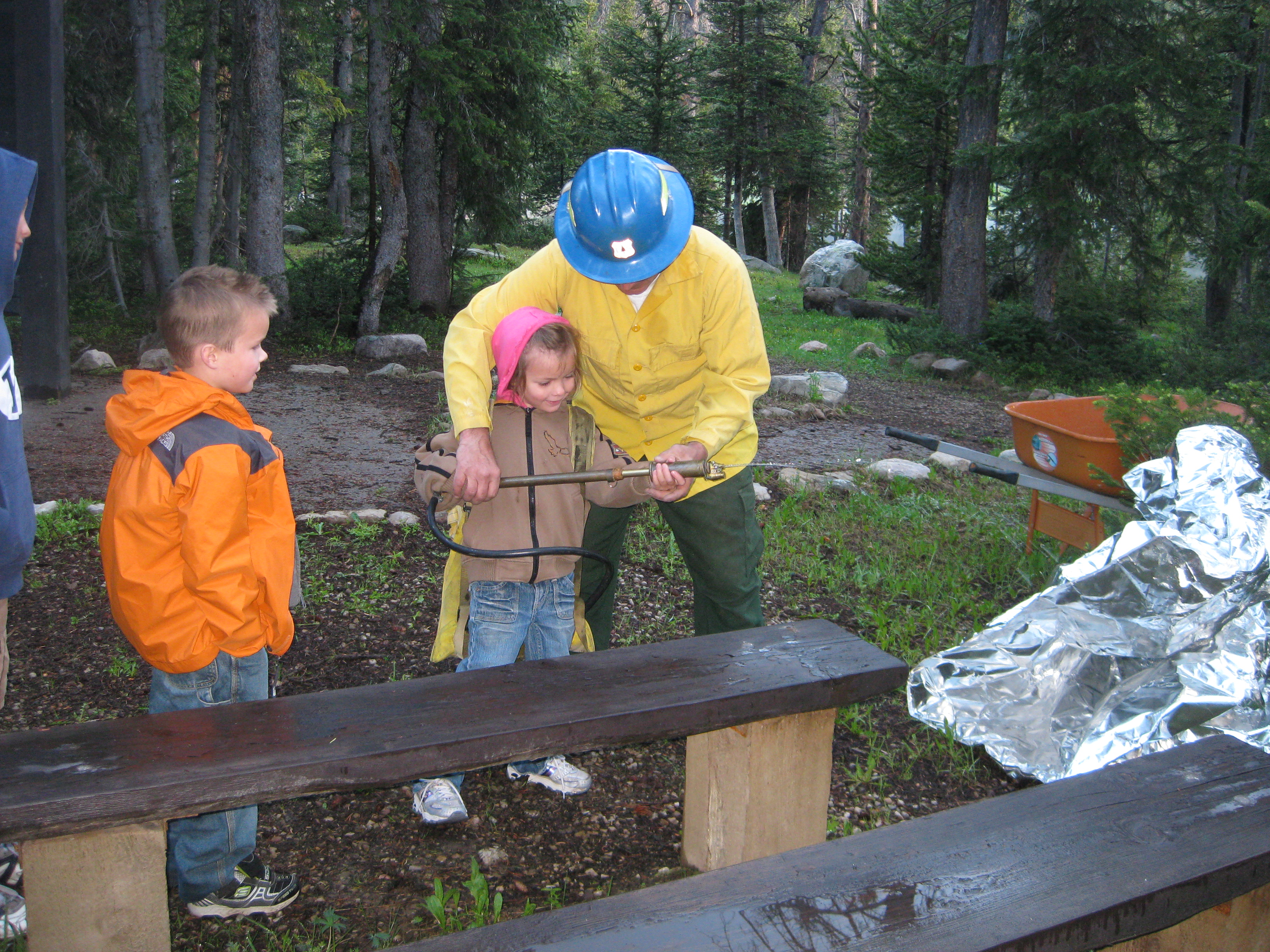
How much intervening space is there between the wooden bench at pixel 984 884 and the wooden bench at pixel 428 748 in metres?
0.46

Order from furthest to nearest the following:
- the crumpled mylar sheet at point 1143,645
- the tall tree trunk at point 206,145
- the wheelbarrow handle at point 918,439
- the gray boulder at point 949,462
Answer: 1. the tall tree trunk at point 206,145
2. the gray boulder at point 949,462
3. the wheelbarrow handle at point 918,439
4. the crumpled mylar sheet at point 1143,645

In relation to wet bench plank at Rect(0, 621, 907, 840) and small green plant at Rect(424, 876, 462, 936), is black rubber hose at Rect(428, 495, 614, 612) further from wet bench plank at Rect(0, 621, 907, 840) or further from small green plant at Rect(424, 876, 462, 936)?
small green plant at Rect(424, 876, 462, 936)

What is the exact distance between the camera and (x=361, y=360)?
34.3ft

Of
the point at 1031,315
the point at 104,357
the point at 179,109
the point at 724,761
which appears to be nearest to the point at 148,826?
the point at 724,761

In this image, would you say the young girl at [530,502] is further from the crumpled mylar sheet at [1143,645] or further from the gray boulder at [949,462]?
the gray boulder at [949,462]

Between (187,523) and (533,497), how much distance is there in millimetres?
989

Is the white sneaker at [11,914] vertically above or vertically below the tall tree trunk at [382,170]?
below

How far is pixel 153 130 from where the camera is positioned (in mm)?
10422

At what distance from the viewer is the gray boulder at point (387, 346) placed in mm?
10539

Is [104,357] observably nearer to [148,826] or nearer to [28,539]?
[28,539]

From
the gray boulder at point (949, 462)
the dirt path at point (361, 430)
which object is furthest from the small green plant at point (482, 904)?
the gray boulder at point (949, 462)

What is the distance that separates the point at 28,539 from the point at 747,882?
1835 mm

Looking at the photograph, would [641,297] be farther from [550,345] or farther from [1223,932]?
[1223,932]

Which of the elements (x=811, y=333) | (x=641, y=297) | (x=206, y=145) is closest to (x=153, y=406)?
(x=641, y=297)
